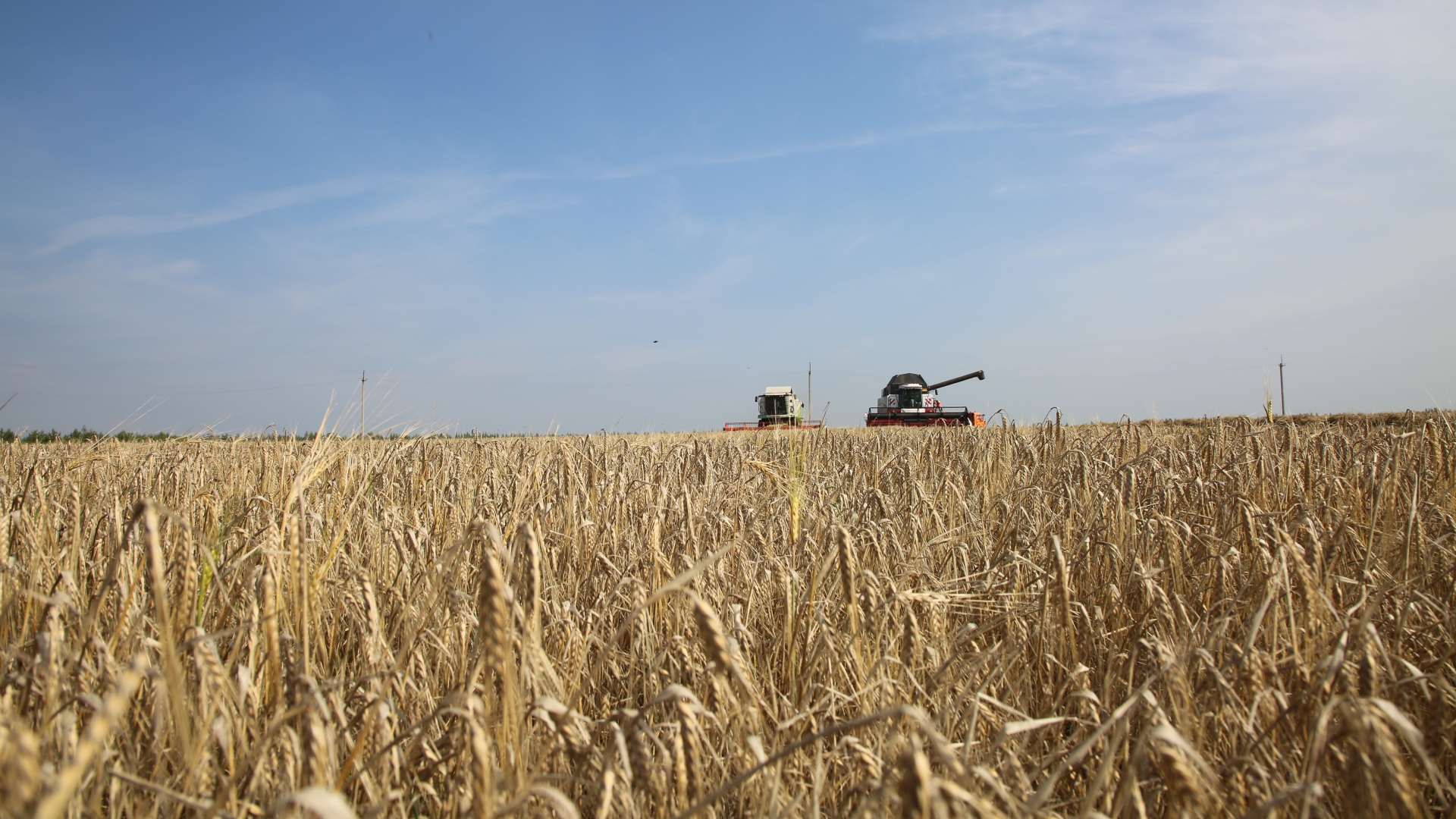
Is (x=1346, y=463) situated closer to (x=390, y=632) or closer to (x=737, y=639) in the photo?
(x=737, y=639)

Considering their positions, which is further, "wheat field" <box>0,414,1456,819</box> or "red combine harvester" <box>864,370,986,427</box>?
"red combine harvester" <box>864,370,986,427</box>

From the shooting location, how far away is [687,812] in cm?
75

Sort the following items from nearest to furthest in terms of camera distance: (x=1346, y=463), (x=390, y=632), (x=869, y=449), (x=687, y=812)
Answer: (x=687, y=812) → (x=390, y=632) → (x=1346, y=463) → (x=869, y=449)

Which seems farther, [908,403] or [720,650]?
[908,403]

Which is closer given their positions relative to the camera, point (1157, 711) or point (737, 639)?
point (1157, 711)

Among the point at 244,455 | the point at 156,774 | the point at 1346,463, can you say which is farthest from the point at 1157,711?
the point at 244,455

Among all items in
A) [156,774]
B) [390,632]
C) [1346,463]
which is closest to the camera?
[156,774]

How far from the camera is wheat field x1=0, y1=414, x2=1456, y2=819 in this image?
91 cm

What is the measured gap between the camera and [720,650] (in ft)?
2.61

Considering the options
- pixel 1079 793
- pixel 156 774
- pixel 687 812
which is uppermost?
pixel 687 812

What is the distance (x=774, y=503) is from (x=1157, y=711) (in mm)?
2291

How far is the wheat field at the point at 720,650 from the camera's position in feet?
2.97

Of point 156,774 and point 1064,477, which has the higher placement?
point 1064,477

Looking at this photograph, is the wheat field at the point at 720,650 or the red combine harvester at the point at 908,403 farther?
the red combine harvester at the point at 908,403
